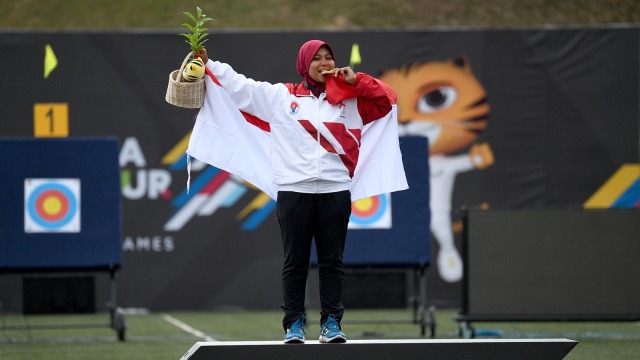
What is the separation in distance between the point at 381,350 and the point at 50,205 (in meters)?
4.49

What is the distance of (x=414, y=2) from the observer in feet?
60.5

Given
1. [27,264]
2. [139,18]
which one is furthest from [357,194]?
[139,18]

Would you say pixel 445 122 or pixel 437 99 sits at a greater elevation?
pixel 437 99

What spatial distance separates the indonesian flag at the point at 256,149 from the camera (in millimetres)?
6121

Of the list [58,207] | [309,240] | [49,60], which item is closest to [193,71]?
[309,240]

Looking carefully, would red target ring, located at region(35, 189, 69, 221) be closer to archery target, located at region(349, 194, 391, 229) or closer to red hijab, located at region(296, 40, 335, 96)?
archery target, located at region(349, 194, 391, 229)

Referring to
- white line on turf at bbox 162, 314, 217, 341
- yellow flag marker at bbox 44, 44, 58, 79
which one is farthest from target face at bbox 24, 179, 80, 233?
yellow flag marker at bbox 44, 44, 58, 79

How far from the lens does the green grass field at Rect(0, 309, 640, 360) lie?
8.23 m

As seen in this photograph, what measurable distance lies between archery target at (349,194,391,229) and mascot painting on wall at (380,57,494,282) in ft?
6.77

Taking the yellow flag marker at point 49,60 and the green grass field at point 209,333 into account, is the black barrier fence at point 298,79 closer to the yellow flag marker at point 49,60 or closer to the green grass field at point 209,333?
the yellow flag marker at point 49,60

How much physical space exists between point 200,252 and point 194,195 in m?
0.53

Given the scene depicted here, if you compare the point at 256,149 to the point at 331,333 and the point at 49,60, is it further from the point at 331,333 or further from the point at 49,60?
the point at 49,60

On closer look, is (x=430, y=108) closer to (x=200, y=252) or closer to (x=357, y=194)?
(x=200, y=252)

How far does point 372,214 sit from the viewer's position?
9773 mm
